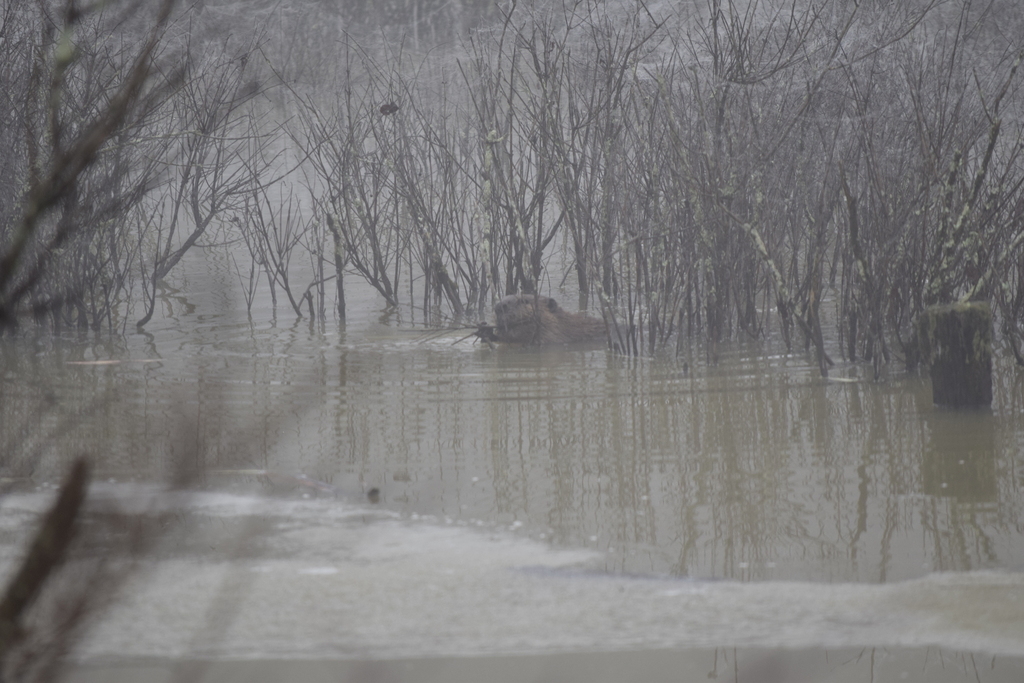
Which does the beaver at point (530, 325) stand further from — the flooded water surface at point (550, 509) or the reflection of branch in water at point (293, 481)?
the reflection of branch in water at point (293, 481)

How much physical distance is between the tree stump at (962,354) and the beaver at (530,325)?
11.1ft

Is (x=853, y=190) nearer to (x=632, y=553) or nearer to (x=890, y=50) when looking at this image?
(x=890, y=50)

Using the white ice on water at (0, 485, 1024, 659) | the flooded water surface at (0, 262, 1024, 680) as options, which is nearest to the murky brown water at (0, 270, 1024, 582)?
the flooded water surface at (0, 262, 1024, 680)

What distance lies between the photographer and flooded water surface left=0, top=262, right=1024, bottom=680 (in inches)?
96.8

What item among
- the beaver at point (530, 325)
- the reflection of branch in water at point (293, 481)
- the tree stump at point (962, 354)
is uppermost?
the beaver at point (530, 325)

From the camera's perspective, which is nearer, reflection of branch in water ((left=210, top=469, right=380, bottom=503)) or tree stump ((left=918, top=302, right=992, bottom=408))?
reflection of branch in water ((left=210, top=469, right=380, bottom=503))

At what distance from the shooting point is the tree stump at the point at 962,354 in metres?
4.88

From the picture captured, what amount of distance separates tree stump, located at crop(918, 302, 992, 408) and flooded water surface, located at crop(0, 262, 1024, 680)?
0.40 ft

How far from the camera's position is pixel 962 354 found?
4871mm

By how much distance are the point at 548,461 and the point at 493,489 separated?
46cm

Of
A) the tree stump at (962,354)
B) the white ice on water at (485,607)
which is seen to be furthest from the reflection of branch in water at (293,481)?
the tree stump at (962,354)

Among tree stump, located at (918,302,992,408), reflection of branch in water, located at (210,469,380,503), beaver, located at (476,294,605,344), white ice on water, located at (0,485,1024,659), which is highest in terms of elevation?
beaver, located at (476,294,605,344)

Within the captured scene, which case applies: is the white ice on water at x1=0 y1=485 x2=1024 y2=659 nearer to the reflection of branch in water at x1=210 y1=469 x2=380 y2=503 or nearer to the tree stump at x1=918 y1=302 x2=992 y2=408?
the reflection of branch in water at x1=210 y1=469 x2=380 y2=503

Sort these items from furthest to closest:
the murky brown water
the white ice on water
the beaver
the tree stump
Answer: the beaver → the tree stump → the murky brown water → the white ice on water
